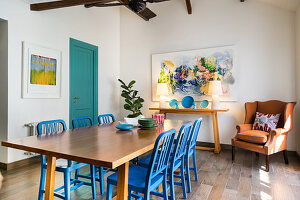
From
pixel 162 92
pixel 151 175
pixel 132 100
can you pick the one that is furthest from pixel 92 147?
pixel 132 100

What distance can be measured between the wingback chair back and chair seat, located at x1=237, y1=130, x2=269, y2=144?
42 cm

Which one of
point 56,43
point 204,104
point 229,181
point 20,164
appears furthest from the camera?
point 204,104

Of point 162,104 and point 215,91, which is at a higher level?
point 215,91

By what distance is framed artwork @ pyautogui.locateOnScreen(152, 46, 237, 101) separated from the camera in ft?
14.1

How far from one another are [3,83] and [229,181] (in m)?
3.62

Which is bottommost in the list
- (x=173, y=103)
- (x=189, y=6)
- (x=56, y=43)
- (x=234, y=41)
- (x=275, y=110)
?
(x=275, y=110)

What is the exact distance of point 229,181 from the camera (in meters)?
2.67

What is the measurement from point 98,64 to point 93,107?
3.49 feet

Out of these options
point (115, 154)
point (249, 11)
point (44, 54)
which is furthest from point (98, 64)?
point (115, 154)

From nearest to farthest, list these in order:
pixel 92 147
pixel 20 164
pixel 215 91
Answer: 1. pixel 92 147
2. pixel 20 164
3. pixel 215 91

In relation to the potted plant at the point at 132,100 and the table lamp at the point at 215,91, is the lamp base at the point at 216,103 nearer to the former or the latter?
the table lamp at the point at 215,91

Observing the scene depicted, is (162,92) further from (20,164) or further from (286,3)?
(20,164)

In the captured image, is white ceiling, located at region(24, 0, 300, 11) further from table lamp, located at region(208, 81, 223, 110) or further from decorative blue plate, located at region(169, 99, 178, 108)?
decorative blue plate, located at region(169, 99, 178, 108)

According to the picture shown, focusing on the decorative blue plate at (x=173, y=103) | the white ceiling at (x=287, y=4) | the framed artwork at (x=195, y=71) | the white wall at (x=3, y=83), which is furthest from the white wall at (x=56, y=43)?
the white ceiling at (x=287, y=4)
